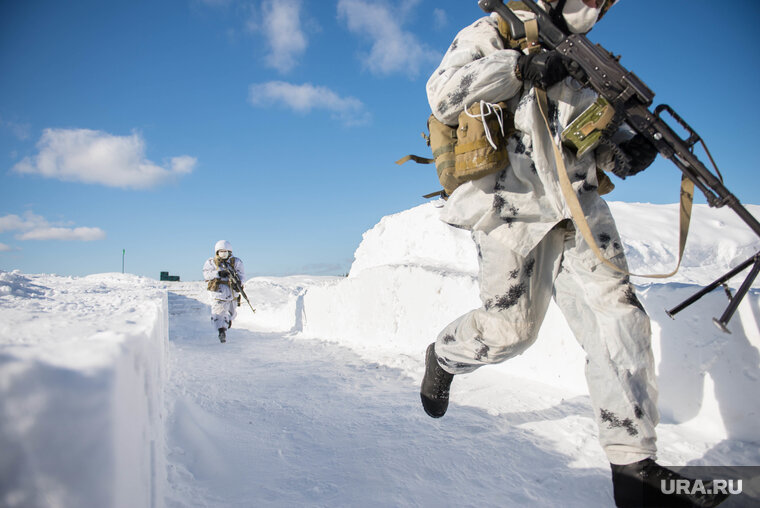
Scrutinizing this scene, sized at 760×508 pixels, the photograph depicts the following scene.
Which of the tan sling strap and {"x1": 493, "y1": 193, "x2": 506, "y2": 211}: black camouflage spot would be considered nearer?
the tan sling strap

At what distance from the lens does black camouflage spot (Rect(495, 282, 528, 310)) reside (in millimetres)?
1609

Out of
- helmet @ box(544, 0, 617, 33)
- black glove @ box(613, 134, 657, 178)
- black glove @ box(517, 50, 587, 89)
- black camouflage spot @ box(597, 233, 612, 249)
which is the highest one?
helmet @ box(544, 0, 617, 33)

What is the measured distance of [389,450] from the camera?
1731 mm

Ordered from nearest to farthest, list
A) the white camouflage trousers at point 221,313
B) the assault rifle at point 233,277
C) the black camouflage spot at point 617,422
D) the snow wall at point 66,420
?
the snow wall at point 66,420
the black camouflage spot at point 617,422
the white camouflage trousers at point 221,313
the assault rifle at point 233,277

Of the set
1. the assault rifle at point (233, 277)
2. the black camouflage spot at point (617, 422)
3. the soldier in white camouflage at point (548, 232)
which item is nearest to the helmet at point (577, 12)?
the soldier in white camouflage at point (548, 232)

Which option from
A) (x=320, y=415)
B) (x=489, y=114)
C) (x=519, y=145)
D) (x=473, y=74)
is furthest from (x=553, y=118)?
(x=320, y=415)

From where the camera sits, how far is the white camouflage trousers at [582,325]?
4.50ft

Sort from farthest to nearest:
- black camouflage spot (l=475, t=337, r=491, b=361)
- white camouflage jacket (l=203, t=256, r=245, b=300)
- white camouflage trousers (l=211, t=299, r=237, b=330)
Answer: white camouflage jacket (l=203, t=256, r=245, b=300) < white camouflage trousers (l=211, t=299, r=237, b=330) < black camouflage spot (l=475, t=337, r=491, b=361)

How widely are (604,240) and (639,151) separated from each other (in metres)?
0.36

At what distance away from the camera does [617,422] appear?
53.7 inches

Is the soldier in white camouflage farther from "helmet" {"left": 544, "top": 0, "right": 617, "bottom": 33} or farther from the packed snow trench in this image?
the packed snow trench

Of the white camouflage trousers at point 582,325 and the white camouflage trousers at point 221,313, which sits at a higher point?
the white camouflage trousers at point 582,325

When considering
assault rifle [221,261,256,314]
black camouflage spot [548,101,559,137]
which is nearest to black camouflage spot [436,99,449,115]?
black camouflage spot [548,101,559,137]

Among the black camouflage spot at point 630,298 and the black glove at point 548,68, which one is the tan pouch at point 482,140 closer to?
the black glove at point 548,68
